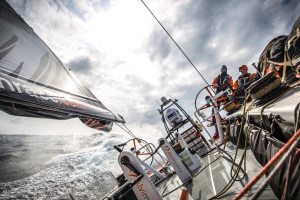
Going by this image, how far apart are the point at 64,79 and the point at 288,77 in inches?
151

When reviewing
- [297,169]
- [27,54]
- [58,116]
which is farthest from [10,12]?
[297,169]

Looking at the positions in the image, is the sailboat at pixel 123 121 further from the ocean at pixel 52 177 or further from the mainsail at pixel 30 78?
the ocean at pixel 52 177

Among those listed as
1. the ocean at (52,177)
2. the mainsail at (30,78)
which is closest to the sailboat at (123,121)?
the mainsail at (30,78)

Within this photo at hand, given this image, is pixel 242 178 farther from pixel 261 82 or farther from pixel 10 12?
pixel 10 12

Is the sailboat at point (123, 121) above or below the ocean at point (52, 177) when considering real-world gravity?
below

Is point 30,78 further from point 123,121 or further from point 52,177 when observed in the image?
point 52,177

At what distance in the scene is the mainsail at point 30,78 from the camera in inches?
49.9

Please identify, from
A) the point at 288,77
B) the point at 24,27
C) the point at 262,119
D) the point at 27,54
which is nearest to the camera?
the point at 27,54

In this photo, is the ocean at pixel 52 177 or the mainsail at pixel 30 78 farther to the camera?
the ocean at pixel 52 177

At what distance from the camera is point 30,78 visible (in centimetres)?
162

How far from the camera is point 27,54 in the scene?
1.77m

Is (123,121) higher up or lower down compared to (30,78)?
lower down

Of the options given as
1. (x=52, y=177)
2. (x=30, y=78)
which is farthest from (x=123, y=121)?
(x=52, y=177)

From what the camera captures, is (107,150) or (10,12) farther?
(107,150)
